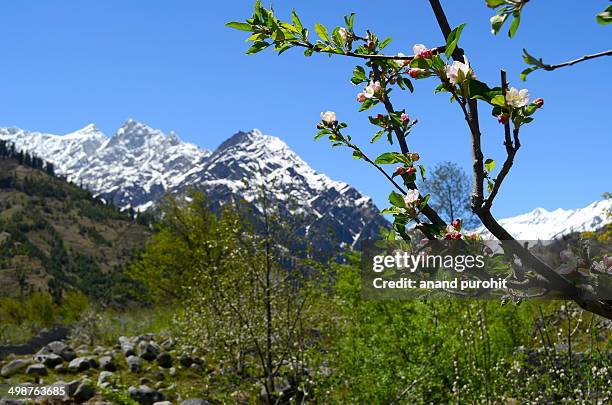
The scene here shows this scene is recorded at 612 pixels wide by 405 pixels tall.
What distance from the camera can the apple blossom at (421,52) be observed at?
1.80 metres

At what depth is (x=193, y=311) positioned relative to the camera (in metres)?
12.7

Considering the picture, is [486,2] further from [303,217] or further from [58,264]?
[58,264]

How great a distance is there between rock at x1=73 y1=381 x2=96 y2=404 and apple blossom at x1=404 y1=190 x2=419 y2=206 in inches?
423

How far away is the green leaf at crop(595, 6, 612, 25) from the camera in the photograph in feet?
4.57

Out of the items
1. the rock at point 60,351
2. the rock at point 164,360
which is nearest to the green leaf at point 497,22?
the rock at point 164,360

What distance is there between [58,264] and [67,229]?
27573 mm

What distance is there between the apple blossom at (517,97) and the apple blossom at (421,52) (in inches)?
11.0

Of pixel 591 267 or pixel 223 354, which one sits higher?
pixel 591 267

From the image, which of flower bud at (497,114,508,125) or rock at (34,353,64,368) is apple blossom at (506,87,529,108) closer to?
flower bud at (497,114,508,125)

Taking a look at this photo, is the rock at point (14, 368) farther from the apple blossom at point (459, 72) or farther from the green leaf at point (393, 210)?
the apple blossom at point (459, 72)

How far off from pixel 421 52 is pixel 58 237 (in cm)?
15476

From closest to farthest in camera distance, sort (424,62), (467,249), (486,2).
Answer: (486,2), (424,62), (467,249)

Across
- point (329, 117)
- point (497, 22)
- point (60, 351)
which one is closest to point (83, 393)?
point (60, 351)

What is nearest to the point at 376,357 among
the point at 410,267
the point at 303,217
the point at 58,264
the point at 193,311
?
the point at 303,217
